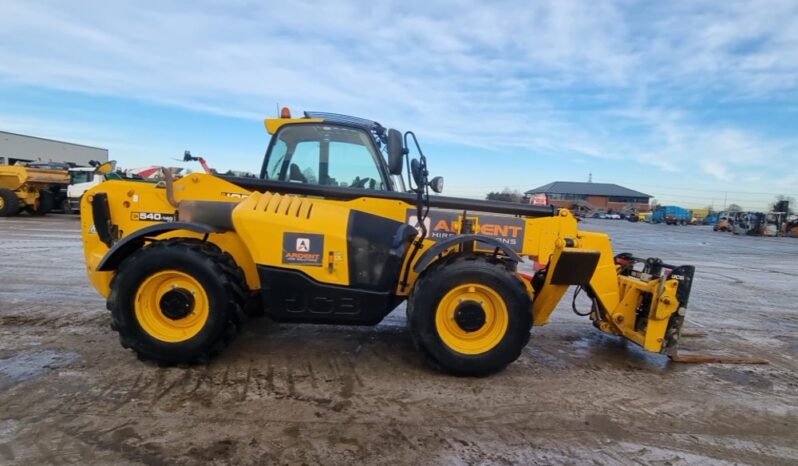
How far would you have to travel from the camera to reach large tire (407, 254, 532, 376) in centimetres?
397

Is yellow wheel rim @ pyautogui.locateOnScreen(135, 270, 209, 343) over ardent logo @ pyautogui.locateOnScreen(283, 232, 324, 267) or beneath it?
A: beneath

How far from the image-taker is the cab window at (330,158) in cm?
469

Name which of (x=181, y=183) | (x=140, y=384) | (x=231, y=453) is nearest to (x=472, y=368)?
(x=231, y=453)

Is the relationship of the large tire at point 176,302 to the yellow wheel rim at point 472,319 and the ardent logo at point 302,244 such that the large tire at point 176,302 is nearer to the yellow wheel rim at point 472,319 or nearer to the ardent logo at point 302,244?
the ardent logo at point 302,244

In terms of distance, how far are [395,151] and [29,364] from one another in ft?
11.2

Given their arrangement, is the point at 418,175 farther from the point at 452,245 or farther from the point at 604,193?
the point at 604,193

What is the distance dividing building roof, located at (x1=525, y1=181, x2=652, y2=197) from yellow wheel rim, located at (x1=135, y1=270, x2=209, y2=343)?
89605 millimetres

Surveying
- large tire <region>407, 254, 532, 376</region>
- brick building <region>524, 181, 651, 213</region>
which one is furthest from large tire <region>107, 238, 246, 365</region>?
brick building <region>524, 181, 651, 213</region>

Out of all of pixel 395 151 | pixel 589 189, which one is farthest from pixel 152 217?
pixel 589 189

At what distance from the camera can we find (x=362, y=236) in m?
4.05

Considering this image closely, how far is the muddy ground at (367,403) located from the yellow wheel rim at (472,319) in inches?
11.9

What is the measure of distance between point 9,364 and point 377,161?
3496 millimetres

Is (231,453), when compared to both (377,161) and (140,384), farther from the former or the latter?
(377,161)

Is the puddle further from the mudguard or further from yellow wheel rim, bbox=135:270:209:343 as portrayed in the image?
the mudguard
